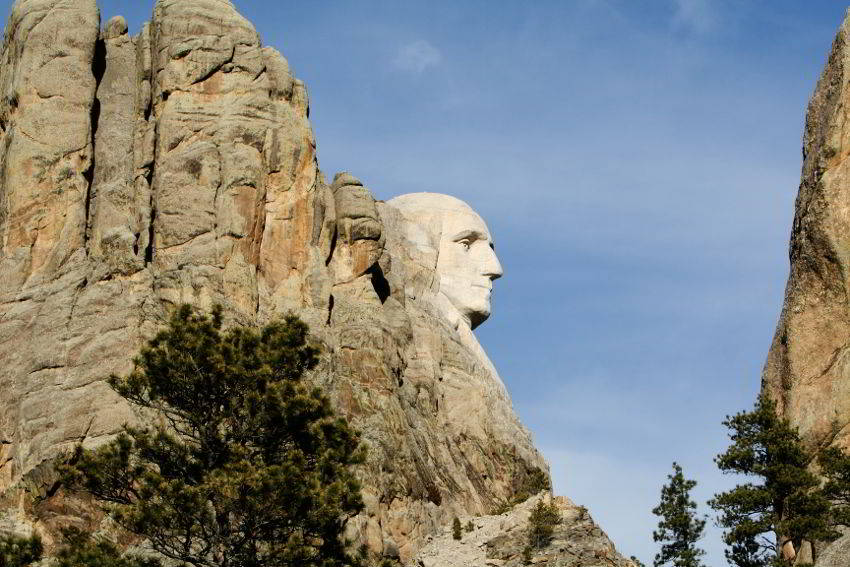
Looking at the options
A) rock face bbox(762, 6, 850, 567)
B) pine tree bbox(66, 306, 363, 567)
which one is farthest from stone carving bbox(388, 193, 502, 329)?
pine tree bbox(66, 306, 363, 567)

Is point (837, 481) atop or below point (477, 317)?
below

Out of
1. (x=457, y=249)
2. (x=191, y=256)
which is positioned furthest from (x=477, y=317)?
(x=191, y=256)

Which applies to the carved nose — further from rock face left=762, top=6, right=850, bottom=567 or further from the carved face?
rock face left=762, top=6, right=850, bottom=567

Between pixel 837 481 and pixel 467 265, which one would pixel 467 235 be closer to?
pixel 467 265

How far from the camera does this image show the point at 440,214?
92000 mm

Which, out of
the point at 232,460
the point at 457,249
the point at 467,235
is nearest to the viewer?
the point at 232,460

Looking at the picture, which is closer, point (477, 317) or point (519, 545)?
point (519, 545)

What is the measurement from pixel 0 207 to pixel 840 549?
40611 millimetres

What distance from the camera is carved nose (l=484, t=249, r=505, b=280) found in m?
91.3

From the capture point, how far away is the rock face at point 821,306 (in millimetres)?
59844

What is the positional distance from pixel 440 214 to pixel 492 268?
3893 mm

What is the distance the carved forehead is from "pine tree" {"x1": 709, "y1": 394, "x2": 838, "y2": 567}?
34.5m

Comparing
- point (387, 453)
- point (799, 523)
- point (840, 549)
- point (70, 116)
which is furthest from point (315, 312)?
point (840, 549)

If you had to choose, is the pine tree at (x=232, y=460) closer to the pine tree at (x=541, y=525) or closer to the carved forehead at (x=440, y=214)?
the pine tree at (x=541, y=525)
